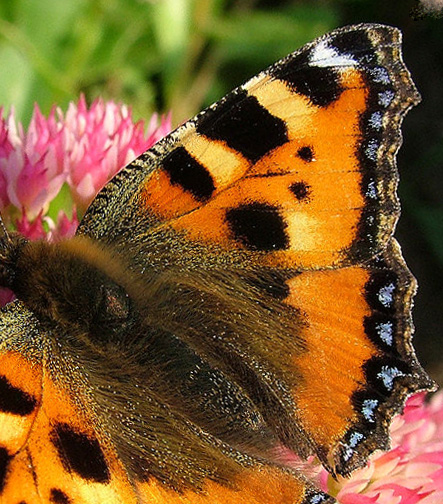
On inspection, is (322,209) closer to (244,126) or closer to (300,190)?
(300,190)

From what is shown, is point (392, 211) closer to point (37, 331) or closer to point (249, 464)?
point (249, 464)

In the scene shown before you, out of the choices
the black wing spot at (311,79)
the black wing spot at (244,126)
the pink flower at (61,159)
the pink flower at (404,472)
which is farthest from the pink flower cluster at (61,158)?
the pink flower at (404,472)

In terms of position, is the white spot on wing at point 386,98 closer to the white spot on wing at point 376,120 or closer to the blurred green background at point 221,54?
the white spot on wing at point 376,120

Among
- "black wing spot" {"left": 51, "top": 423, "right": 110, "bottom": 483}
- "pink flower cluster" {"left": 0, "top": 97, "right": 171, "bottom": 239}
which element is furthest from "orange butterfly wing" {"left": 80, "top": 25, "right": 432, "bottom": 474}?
"pink flower cluster" {"left": 0, "top": 97, "right": 171, "bottom": 239}

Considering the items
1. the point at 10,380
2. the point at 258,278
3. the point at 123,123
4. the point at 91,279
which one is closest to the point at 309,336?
the point at 258,278

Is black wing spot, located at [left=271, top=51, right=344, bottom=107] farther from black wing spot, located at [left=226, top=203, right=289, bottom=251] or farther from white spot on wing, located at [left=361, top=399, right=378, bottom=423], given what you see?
white spot on wing, located at [left=361, top=399, right=378, bottom=423]

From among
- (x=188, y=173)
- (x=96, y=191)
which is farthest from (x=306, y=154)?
(x=96, y=191)
